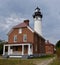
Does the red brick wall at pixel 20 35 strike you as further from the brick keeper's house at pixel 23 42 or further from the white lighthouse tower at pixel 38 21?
the white lighthouse tower at pixel 38 21

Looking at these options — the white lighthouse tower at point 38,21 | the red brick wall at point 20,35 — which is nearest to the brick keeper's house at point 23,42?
the red brick wall at point 20,35

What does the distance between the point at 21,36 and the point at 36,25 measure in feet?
31.3

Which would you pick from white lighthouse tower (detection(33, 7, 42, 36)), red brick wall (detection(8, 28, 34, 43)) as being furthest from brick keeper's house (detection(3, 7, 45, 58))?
white lighthouse tower (detection(33, 7, 42, 36))

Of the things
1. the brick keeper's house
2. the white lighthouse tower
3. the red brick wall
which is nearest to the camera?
the brick keeper's house

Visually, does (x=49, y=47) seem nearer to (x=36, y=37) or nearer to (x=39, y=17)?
(x=39, y=17)

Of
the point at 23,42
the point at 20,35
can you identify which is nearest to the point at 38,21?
the point at 20,35

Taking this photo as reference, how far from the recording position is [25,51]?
4462 centimetres

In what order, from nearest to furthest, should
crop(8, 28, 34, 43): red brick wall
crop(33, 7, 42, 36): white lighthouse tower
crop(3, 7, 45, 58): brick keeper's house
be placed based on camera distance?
crop(3, 7, 45, 58): brick keeper's house → crop(8, 28, 34, 43): red brick wall → crop(33, 7, 42, 36): white lighthouse tower

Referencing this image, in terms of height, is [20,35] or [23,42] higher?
[20,35]

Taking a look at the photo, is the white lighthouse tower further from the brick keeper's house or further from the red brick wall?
the red brick wall

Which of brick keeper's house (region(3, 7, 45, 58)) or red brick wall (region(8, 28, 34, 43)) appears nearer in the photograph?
brick keeper's house (region(3, 7, 45, 58))

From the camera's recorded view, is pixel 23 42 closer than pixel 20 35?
Yes

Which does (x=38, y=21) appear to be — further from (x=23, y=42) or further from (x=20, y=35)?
(x=23, y=42)

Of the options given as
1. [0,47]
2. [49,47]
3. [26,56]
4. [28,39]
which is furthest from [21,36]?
[49,47]
